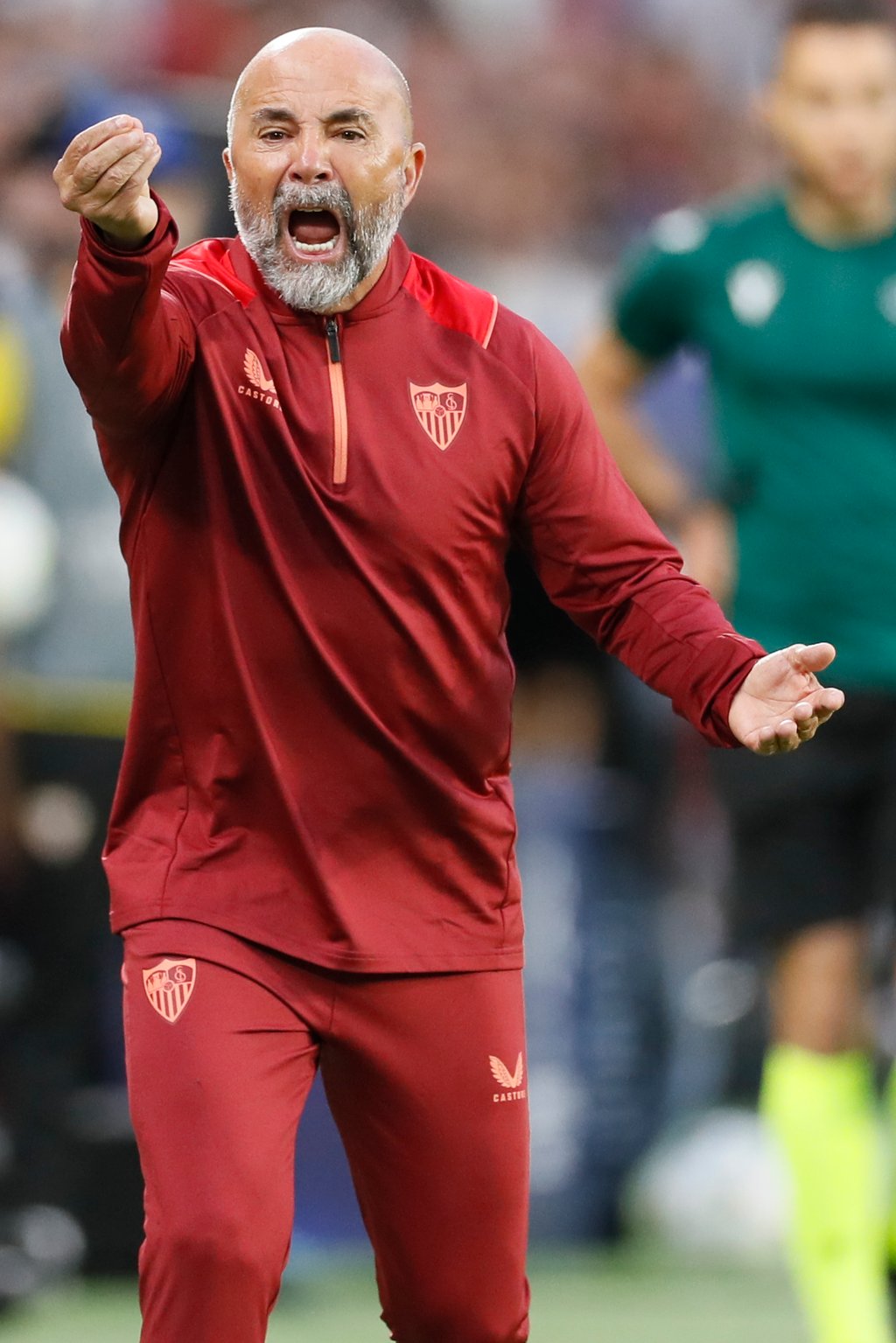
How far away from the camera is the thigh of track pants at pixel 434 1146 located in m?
3.46

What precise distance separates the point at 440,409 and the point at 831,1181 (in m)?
2.17

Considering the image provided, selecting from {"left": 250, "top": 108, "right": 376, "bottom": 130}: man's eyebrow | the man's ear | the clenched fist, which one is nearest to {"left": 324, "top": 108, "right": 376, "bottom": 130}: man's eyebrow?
{"left": 250, "top": 108, "right": 376, "bottom": 130}: man's eyebrow

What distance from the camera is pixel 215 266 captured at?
3551 mm

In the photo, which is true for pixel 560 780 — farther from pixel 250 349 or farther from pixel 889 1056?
pixel 250 349

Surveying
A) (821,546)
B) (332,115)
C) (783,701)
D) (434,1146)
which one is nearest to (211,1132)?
(434,1146)

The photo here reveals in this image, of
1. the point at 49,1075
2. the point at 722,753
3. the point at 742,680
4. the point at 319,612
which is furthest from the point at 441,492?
the point at 49,1075

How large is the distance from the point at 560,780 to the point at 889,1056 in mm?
1207

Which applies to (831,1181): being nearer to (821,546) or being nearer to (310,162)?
(821,546)

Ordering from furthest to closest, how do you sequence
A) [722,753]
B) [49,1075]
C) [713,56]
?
[713,56], [49,1075], [722,753]

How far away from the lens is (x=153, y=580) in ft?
11.3

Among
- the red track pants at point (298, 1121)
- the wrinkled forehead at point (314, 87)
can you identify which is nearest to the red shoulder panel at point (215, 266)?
the wrinkled forehead at point (314, 87)

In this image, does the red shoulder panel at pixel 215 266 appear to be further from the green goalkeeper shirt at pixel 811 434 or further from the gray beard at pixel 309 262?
the green goalkeeper shirt at pixel 811 434

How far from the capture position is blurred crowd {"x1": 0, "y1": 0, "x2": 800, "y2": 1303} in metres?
6.04

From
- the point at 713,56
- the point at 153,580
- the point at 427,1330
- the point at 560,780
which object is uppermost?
the point at 713,56
